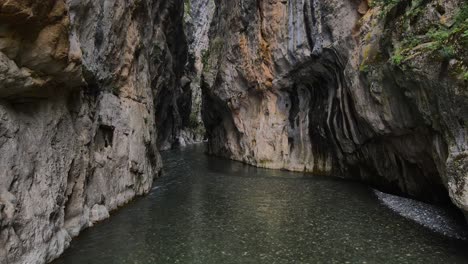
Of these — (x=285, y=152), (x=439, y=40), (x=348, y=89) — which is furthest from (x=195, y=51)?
(x=439, y=40)

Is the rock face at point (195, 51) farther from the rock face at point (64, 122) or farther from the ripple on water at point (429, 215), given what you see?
the ripple on water at point (429, 215)

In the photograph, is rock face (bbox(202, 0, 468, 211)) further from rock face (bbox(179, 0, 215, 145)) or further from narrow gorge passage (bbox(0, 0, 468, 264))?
rock face (bbox(179, 0, 215, 145))

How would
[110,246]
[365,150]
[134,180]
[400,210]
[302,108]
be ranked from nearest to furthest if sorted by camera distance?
[110,246], [400,210], [134,180], [365,150], [302,108]

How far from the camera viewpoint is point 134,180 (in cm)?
2125

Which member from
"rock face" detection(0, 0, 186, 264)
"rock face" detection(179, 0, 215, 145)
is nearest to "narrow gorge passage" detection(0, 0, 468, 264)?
"rock face" detection(0, 0, 186, 264)

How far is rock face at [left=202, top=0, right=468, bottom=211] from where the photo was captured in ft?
40.6

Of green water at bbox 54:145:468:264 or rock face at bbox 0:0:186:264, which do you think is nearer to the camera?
rock face at bbox 0:0:186:264

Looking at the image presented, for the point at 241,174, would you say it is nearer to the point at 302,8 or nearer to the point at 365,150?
the point at 365,150

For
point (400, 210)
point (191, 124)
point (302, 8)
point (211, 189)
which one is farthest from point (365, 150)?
point (191, 124)

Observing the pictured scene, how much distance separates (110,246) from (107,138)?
7.09 m

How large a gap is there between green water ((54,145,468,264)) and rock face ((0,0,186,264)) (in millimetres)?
1249

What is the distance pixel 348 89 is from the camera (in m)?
23.0

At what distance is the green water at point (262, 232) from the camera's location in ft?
40.4

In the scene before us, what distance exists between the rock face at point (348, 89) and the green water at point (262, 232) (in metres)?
2.48
